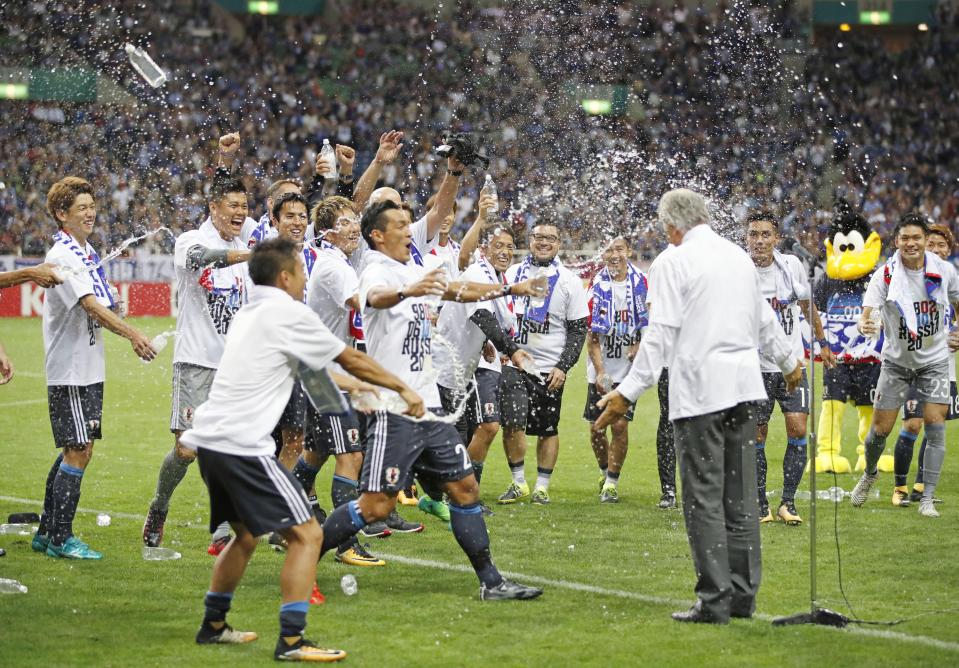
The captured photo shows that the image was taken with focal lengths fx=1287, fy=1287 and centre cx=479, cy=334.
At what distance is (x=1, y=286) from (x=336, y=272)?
1927 mm

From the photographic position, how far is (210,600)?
5941 mm

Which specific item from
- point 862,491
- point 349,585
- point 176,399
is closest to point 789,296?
point 862,491

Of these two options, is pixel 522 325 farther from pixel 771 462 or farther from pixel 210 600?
pixel 210 600

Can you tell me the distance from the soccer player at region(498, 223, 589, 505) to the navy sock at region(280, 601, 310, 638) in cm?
476

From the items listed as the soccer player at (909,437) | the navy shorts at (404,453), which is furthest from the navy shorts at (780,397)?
the navy shorts at (404,453)

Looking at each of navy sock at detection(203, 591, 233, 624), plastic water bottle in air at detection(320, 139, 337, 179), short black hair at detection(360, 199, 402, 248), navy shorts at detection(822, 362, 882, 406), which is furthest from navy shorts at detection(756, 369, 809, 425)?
navy sock at detection(203, 591, 233, 624)

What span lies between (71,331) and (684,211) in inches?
152

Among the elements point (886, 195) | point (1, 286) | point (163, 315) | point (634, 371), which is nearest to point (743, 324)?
point (634, 371)

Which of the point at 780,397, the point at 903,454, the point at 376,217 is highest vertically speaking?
the point at 376,217

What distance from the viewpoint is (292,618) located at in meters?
5.65

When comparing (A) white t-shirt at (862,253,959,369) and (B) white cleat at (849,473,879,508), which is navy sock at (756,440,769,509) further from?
(A) white t-shirt at (862,253,959,369)

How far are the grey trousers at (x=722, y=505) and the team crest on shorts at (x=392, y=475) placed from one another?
1.44m

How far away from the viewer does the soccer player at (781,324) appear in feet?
30.4

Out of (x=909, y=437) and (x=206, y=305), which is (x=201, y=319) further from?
(x=909, y=437)
